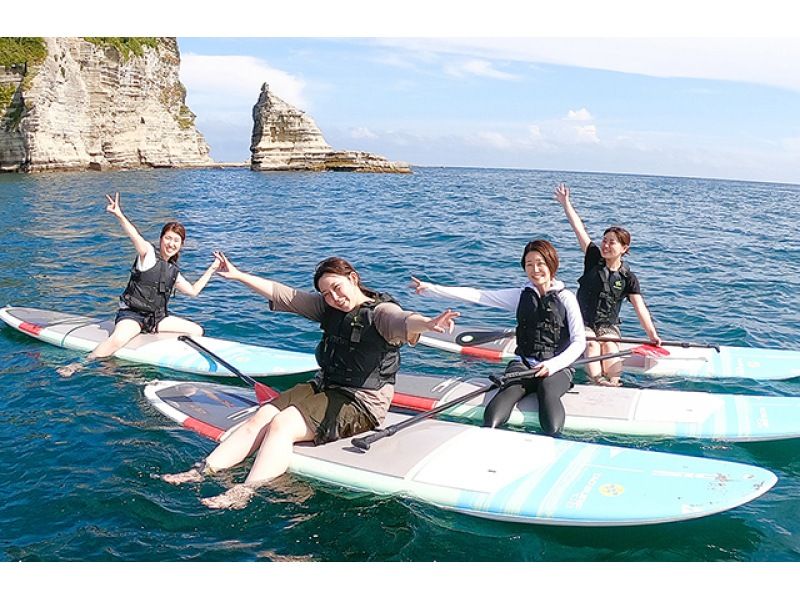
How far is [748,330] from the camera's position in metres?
10.5

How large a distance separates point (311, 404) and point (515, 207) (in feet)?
94.9

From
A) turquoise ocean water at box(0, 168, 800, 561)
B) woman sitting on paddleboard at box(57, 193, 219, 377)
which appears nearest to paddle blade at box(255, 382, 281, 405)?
turquoise ocean water at box(0, 168, 800, 561)

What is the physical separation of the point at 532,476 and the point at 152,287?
5543 mm

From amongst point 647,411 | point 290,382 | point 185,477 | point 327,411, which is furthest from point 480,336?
point 185,477

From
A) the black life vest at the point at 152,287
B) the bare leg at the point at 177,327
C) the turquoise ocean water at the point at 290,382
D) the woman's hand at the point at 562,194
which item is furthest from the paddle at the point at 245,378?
the woman's hand at the point at 562,194

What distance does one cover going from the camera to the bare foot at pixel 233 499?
4801 mm

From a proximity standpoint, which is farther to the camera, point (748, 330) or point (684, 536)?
point (748, 330)

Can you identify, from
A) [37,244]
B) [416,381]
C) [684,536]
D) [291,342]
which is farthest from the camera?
[37,244]

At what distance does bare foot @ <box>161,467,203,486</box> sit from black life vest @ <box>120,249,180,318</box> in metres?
3.61

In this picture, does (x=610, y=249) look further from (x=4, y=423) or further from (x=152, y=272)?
(x=4, y=423)

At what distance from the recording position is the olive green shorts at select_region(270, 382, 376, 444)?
523 centimetres

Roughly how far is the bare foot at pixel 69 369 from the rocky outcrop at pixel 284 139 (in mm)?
61628

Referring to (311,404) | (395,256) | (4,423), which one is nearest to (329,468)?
(311,404)

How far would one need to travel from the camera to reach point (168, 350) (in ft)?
27.3
